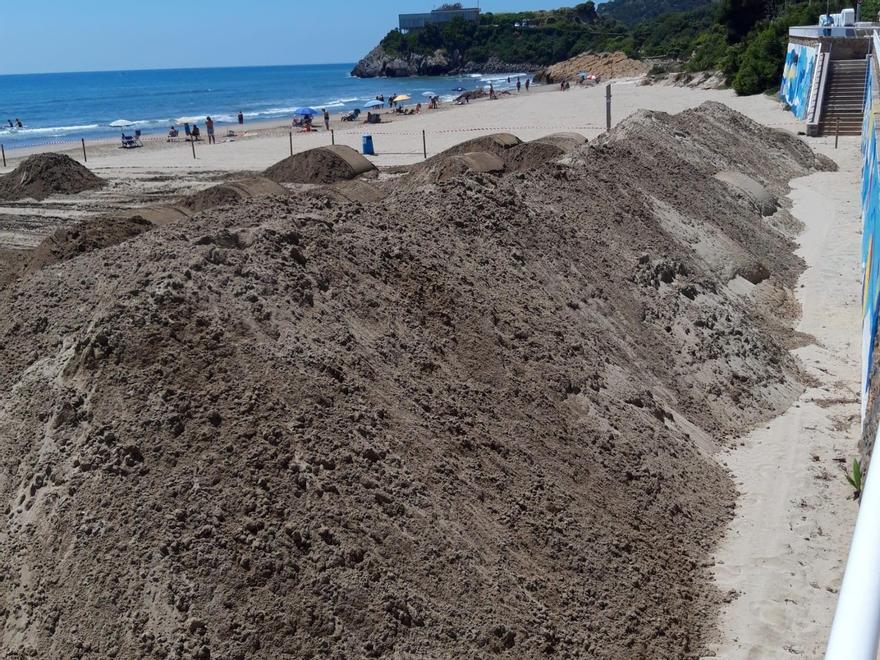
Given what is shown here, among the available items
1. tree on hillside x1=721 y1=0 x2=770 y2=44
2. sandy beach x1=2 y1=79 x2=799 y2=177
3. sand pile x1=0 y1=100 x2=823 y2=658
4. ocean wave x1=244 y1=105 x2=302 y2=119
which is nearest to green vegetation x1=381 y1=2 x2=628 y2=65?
tree on hillside x1=721 y1=0 x2=770 y2=44

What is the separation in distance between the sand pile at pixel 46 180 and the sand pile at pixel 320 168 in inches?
241

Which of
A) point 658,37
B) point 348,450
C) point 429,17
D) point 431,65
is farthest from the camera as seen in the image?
point 429,17

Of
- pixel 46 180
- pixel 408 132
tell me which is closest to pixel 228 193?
pixel 46 180

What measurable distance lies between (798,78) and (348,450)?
36.8m

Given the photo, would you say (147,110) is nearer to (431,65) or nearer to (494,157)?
(431,65)

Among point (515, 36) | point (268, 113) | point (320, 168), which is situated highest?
point (515, 36)

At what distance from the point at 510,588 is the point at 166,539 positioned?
7.97 feet

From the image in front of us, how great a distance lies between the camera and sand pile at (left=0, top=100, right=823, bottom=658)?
18.6 ft

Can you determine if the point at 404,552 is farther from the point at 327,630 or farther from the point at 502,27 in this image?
the point at 502,27

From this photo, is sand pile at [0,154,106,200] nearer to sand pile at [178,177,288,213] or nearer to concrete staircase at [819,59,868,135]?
sand pile at [178,177,288,213]

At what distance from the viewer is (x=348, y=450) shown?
6484 millimetres

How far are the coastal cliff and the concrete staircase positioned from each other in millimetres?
103285

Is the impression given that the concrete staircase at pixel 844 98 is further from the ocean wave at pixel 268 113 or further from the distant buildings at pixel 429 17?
the distant buildings at pixel 429 17

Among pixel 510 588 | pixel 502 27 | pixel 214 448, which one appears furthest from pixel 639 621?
pixel 502 27
